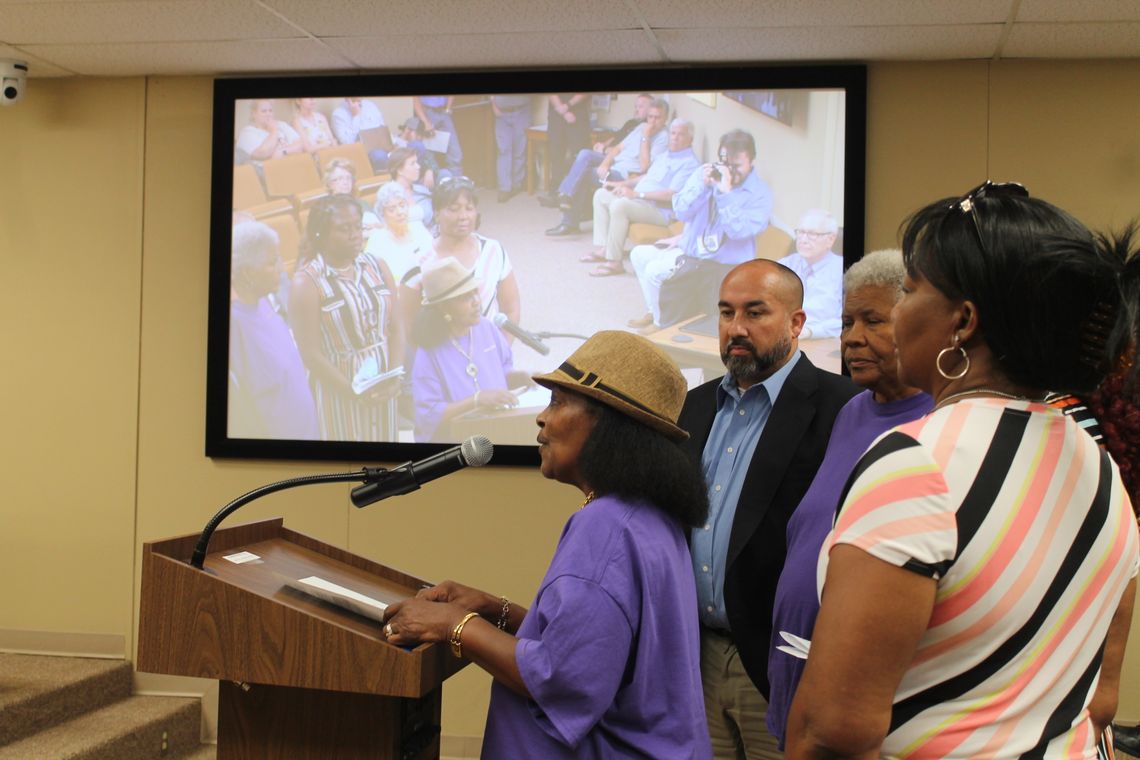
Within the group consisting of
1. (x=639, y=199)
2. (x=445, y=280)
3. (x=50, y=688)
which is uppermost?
(x=639, y=199)

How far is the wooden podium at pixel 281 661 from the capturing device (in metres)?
1.64

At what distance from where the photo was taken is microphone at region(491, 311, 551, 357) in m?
4.28

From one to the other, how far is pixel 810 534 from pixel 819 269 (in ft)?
7.04

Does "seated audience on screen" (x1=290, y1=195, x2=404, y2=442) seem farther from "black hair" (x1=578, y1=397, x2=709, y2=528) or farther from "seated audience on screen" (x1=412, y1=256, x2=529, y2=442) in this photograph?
"black hair" (x1=578, y1=397, x2=709, y2=528)

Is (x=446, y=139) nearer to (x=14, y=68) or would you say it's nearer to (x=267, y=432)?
(x=267, y=432)

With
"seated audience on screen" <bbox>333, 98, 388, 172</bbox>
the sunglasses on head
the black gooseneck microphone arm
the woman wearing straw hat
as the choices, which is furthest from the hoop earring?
"seated audience on screen" <bbox>333, 98, 388, 172</bbox>

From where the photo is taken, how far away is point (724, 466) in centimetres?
258

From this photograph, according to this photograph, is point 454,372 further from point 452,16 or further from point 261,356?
point 452,16

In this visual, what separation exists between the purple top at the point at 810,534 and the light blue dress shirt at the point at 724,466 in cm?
27

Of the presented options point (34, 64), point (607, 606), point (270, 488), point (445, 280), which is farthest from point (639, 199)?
point (607, 606)

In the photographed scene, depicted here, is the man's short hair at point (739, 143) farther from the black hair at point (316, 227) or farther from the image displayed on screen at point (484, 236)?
the black hair at point (316, 227)

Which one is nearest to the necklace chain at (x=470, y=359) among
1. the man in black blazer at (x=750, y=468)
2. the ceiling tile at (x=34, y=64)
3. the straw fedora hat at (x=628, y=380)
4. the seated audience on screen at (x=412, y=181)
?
the seated audience on screen at (x=412, y=181)

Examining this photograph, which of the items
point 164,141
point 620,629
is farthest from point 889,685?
point 164,141

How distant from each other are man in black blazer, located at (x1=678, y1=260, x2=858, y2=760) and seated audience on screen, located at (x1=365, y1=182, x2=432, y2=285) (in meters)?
1.88
